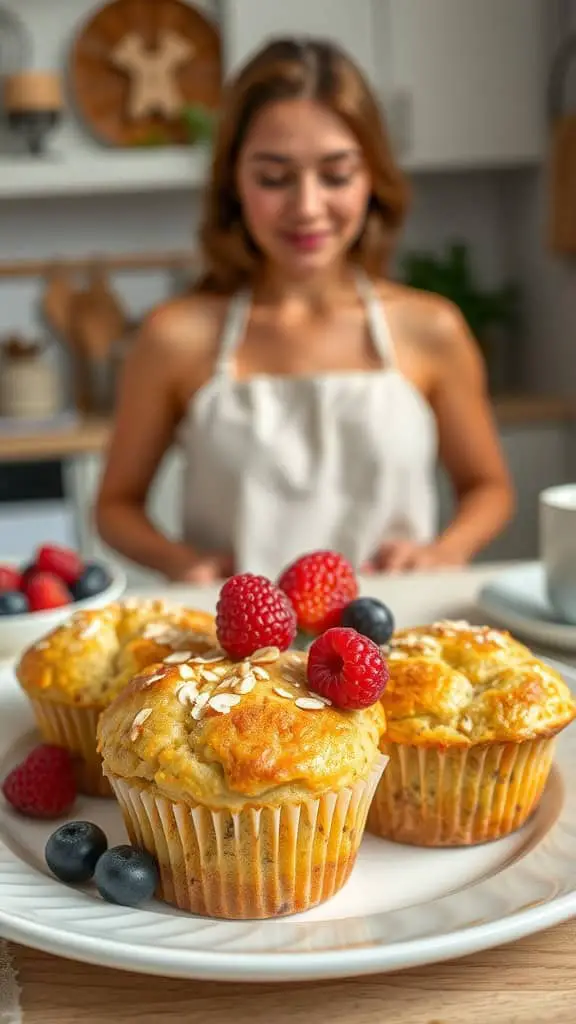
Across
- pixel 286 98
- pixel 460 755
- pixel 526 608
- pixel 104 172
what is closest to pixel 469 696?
pixel 460 755

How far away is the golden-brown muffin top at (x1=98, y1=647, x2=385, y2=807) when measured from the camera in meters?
0.79

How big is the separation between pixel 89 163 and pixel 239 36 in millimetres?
611

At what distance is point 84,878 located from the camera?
811mm

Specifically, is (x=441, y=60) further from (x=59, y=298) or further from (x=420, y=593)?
(x=420, y=593)

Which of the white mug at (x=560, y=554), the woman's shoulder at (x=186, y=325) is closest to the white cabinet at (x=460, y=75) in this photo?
the woman's shoulder at (x=186, y=325)

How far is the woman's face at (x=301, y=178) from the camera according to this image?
1.87 metres

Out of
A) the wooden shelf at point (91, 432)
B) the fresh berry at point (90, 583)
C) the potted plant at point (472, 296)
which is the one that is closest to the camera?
the fresh berry at point (90, 583)

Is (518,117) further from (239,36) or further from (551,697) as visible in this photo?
(551,697)

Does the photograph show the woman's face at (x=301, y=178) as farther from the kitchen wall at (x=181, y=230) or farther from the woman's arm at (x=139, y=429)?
the kitchen wall at (x=181, y=230)

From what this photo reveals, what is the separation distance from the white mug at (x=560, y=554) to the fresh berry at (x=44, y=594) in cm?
57

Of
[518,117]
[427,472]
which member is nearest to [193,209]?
[518,117]

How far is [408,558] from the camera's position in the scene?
1.80 meters

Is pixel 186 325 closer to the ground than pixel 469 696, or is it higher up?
higher up

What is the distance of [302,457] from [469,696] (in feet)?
4.04
